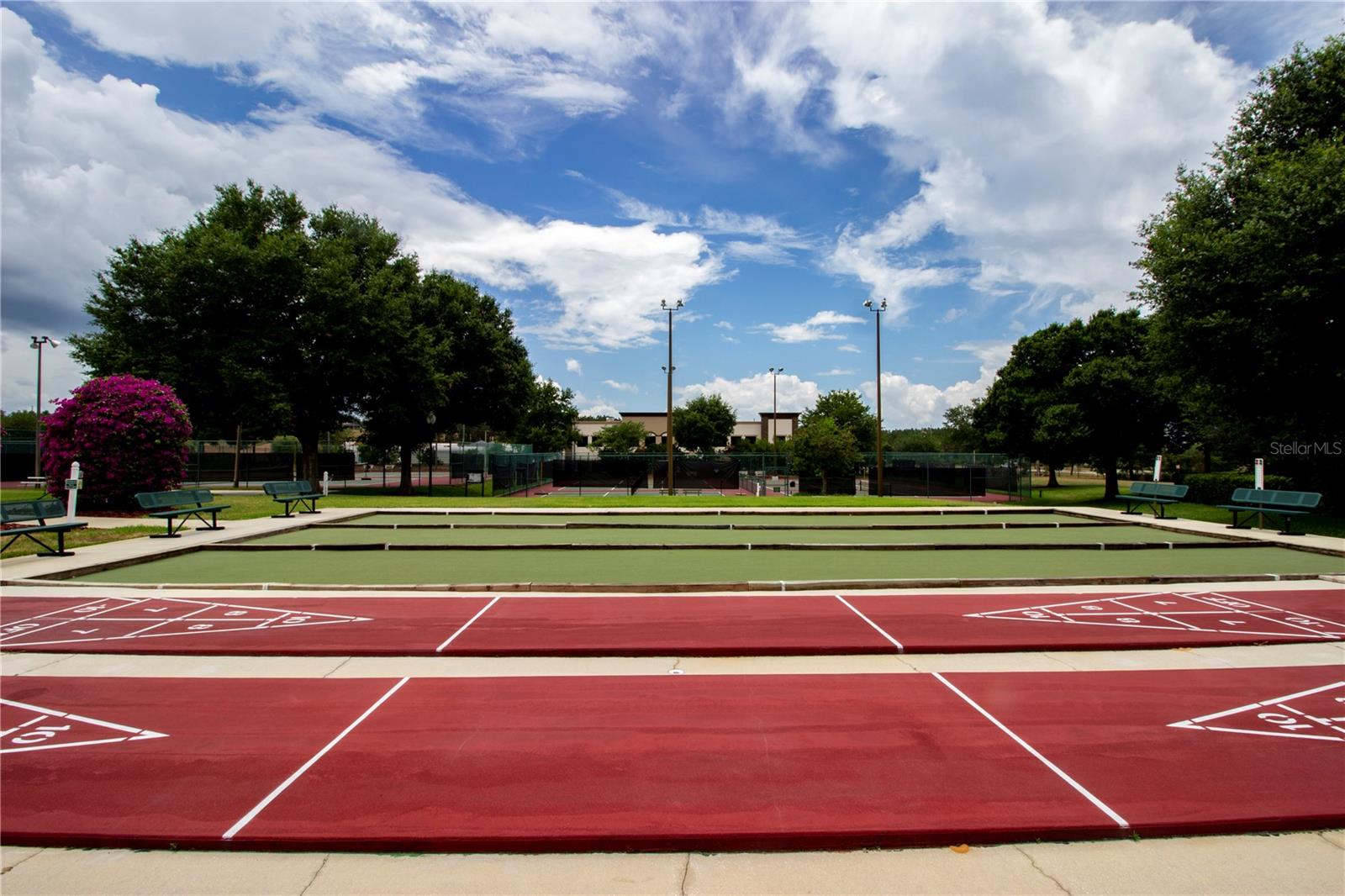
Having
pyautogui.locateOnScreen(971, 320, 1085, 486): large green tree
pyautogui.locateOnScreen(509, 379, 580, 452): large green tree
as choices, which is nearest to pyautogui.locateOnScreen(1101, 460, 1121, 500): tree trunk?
pyautogui.locateOnScreen(971, 320, 1085, 486): large green tree

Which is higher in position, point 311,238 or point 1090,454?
point 311,238

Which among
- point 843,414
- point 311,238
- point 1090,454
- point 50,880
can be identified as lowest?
point 50,880

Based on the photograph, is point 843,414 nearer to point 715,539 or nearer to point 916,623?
point 715,539

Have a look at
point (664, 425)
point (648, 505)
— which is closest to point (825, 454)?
point (648, 505)

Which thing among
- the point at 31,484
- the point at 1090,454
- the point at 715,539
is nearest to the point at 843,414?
the point at 1090,454

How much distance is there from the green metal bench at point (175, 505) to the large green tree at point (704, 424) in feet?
237

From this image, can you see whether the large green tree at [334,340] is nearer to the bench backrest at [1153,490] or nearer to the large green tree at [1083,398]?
the bench backrest at [1153,490]

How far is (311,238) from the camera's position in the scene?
3238cm

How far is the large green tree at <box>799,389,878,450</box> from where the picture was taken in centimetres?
6812

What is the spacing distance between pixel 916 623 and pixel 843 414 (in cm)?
6226

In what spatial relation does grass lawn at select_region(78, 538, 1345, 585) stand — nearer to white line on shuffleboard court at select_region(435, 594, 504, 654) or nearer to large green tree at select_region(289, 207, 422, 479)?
white line on shuffleboard court at select_region(435, 594, 504, 654)

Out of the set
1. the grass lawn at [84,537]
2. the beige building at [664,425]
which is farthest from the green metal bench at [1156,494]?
the beige building at [664,425]

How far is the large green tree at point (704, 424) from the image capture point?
285 ft

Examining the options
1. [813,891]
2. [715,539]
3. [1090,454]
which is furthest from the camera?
[1090,454]
